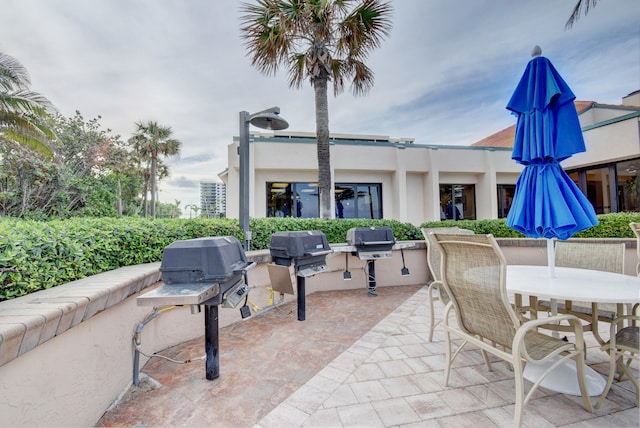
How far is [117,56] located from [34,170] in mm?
7410

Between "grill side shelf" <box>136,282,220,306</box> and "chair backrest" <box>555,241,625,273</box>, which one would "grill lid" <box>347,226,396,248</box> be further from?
"grill side shelf" <box>136,282,220,306</box>

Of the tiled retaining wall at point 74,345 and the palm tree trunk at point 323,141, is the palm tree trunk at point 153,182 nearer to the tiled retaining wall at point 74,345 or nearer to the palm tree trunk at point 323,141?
the palm tree trunk at point 323,141

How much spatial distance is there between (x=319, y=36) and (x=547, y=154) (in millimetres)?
5368

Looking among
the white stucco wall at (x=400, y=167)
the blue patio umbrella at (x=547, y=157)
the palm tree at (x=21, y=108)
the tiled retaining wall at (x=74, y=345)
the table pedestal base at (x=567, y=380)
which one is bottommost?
the table pedestal base at (x=567, y=380)

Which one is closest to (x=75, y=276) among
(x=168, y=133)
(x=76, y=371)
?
(x=76, y=371)

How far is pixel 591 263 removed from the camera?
2.99 metres

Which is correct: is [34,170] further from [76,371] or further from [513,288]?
[513,288]

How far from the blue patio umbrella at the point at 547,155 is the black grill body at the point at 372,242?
2.24 m

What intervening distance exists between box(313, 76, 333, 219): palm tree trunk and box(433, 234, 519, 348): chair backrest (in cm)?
451

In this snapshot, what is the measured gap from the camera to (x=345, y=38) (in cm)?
653

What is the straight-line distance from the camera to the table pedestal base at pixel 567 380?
204 centimetres

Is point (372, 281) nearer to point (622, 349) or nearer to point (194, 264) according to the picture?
point (622, 349)

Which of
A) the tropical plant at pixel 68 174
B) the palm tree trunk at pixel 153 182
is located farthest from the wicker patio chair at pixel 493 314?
the palm tree trunk at pixel 153 182

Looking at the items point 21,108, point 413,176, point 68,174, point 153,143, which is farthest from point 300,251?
point 153,143
